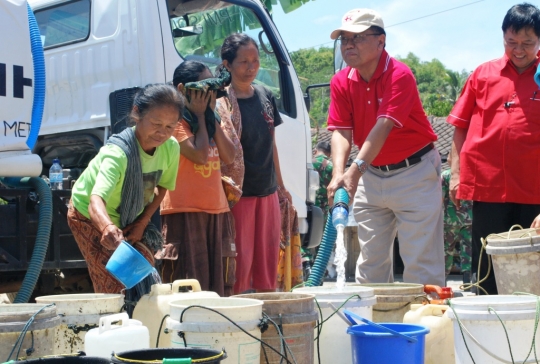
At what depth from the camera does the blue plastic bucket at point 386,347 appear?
3014mm

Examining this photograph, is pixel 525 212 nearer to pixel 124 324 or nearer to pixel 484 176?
pixel 484 176

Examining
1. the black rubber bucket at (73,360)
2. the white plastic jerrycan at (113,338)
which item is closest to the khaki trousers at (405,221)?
the white plastic jerrycan at (113,338)

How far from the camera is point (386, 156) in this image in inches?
187

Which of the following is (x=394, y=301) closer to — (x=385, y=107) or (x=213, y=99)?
(x=385, y=107)

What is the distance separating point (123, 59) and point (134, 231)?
189 cm

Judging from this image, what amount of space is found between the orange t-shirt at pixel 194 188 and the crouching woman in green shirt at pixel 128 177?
42 centimetres

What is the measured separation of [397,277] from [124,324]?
9.36 m

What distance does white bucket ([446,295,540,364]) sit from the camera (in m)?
2.93

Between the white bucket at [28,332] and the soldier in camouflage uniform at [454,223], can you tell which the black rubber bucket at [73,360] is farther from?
the soldier in camouflage uniform at [454,223]

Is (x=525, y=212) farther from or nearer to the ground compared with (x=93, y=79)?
nearer to the ground

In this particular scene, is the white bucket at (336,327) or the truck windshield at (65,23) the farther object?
the truck windshield at (65,23)

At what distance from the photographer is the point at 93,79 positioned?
18.6 ft

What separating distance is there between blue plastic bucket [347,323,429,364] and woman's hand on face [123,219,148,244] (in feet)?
4.37

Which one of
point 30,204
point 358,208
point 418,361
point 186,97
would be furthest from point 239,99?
point 418,361
